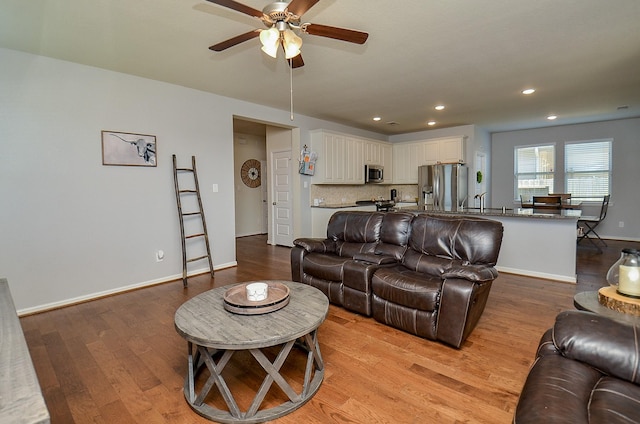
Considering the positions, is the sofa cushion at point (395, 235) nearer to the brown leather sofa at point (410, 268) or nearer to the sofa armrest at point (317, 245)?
the brown leather sofa at point (410, 268)

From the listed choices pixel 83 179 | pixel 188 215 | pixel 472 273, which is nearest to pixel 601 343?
pixel 472 273

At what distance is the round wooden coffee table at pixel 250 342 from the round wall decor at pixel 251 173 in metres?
6.06

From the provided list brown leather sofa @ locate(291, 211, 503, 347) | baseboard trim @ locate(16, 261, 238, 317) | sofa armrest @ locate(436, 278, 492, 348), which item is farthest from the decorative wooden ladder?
sofa armrest @ locate(436, 278, 492, 348)

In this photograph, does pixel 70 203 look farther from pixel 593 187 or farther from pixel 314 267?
pixel 593 187

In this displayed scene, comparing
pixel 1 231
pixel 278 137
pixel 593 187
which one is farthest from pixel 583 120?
pixel 1 231

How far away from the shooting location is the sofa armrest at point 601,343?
3.84 ft

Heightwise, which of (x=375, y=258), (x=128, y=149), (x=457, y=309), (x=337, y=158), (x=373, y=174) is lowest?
(x=457, y=309)

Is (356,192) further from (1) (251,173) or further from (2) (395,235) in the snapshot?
(2) (395,235)

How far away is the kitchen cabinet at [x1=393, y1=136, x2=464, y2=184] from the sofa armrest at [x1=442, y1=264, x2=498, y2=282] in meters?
4.81

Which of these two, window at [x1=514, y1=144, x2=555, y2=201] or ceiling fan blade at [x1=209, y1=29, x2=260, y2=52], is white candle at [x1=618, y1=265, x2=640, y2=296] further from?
window at [x1=514, y1=144, x2=555, y2=201]

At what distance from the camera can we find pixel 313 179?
6082 mm

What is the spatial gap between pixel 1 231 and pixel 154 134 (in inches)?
70.2

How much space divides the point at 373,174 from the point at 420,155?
4.05 feet

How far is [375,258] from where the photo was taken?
3012 millimetres
